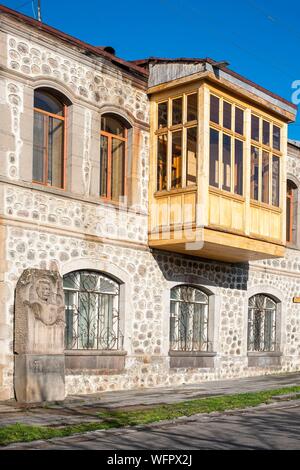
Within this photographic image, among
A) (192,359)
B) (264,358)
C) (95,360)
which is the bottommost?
(264,358)

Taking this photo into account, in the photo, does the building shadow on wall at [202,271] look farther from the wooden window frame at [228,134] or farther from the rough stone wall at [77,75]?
the rough stone wall at [77,75]

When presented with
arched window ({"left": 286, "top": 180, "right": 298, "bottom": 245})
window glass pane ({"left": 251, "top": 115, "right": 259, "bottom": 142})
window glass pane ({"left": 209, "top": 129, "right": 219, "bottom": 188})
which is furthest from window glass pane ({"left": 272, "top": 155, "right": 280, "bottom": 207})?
arched window ({"left": 286, "top": 180, "right": 298, "bottom": 245})

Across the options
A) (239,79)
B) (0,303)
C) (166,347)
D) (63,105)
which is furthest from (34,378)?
(239,79)

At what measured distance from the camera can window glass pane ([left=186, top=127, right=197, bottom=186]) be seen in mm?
17125

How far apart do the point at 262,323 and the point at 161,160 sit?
6595 millimetres

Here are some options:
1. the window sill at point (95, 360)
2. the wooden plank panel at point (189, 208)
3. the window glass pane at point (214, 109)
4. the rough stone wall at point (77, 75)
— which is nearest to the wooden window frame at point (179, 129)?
the wooden plank panel at point (189, 208)

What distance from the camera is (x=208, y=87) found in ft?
56.2

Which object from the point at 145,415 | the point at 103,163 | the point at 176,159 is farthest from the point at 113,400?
the point at 176,159

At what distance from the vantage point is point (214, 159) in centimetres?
1722

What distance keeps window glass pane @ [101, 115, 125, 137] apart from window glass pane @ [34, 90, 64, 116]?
4.28 ft

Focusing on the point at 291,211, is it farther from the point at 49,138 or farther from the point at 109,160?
the point at 49,138

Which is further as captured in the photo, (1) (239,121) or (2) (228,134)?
(1) (239,121)

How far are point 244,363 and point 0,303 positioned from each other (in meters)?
8.68

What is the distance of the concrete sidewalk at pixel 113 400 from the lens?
1223 centimetres
